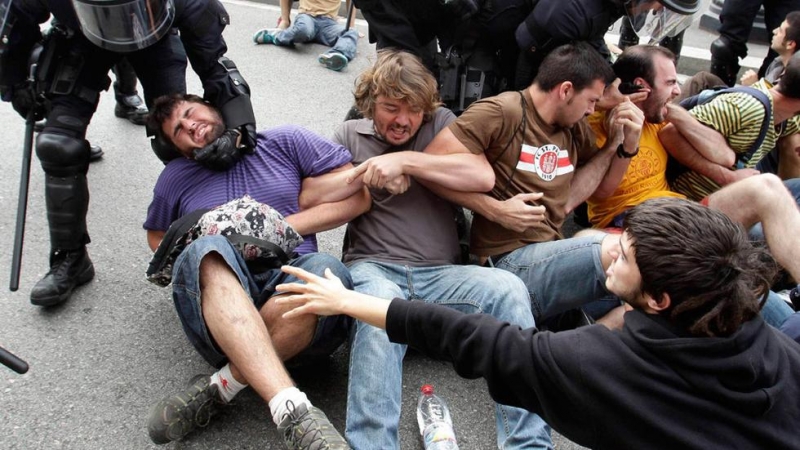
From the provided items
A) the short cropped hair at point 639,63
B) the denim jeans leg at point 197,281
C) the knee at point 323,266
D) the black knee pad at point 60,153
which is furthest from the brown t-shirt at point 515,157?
the black knee pad at point 60,153

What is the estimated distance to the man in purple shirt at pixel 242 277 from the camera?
191cm

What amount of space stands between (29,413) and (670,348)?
1900 mm

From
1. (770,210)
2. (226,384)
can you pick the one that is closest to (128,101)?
(226,384)

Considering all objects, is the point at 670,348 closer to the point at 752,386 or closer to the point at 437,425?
the point at 752,386

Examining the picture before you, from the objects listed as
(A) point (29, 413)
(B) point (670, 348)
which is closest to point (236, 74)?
(A) point (29, 413)

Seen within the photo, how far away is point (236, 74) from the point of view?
8.89ft

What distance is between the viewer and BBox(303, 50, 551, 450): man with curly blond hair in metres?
2.17

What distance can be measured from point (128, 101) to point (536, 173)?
2673mm

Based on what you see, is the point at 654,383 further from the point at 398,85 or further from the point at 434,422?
the point at 398,85

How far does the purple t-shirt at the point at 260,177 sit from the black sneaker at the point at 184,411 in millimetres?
593

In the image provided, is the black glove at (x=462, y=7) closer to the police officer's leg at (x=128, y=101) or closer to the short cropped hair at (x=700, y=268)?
the short cropped hair at (x=700, y=268)

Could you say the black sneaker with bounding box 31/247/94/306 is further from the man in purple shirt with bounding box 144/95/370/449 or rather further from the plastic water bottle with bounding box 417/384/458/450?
the plastic water bottle with bounding box 417/384/458/450

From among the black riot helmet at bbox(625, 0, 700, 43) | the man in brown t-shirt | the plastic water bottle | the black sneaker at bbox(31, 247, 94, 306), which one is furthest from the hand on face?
the black sneaker at bbox(31, 247, 94, 306)

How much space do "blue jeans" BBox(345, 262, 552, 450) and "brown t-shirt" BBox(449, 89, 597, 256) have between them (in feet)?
1.00
